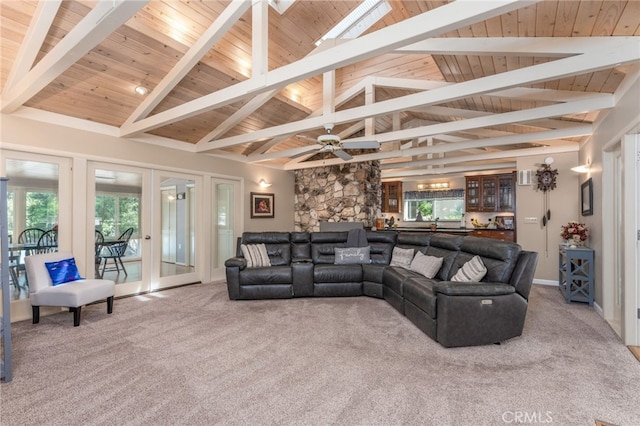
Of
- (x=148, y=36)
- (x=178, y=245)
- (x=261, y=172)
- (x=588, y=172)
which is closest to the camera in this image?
(x=148, y=36)

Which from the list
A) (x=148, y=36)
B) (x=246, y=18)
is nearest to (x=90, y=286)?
(x=148, y=36)

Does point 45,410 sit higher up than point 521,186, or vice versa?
point 521,186

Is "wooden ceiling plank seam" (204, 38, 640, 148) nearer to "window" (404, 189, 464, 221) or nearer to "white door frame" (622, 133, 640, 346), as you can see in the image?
"white door frame" (622, 133, 640, 346)

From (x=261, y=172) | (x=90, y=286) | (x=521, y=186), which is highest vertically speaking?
(x=261, y=172)

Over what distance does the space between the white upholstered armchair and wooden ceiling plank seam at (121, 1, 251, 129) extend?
6.72 ft

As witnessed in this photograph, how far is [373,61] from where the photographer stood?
4.92 meters

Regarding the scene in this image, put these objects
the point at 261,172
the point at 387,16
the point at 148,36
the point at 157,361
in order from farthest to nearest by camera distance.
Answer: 1. the point at 261,172
2. the point at 387,16
3. the point at 148,36
4. the point at 157,361

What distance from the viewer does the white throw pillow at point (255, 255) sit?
4910 mm

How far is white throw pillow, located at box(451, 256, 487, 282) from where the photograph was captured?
337cm

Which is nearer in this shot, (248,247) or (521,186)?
(248,247)

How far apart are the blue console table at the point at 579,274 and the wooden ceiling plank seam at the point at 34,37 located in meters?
6.35

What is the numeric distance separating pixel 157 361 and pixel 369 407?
1793mm

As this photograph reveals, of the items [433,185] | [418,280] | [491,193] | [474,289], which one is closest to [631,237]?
[474,289]

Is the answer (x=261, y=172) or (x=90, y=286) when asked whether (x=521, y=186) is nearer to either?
(x=261, y=172)
